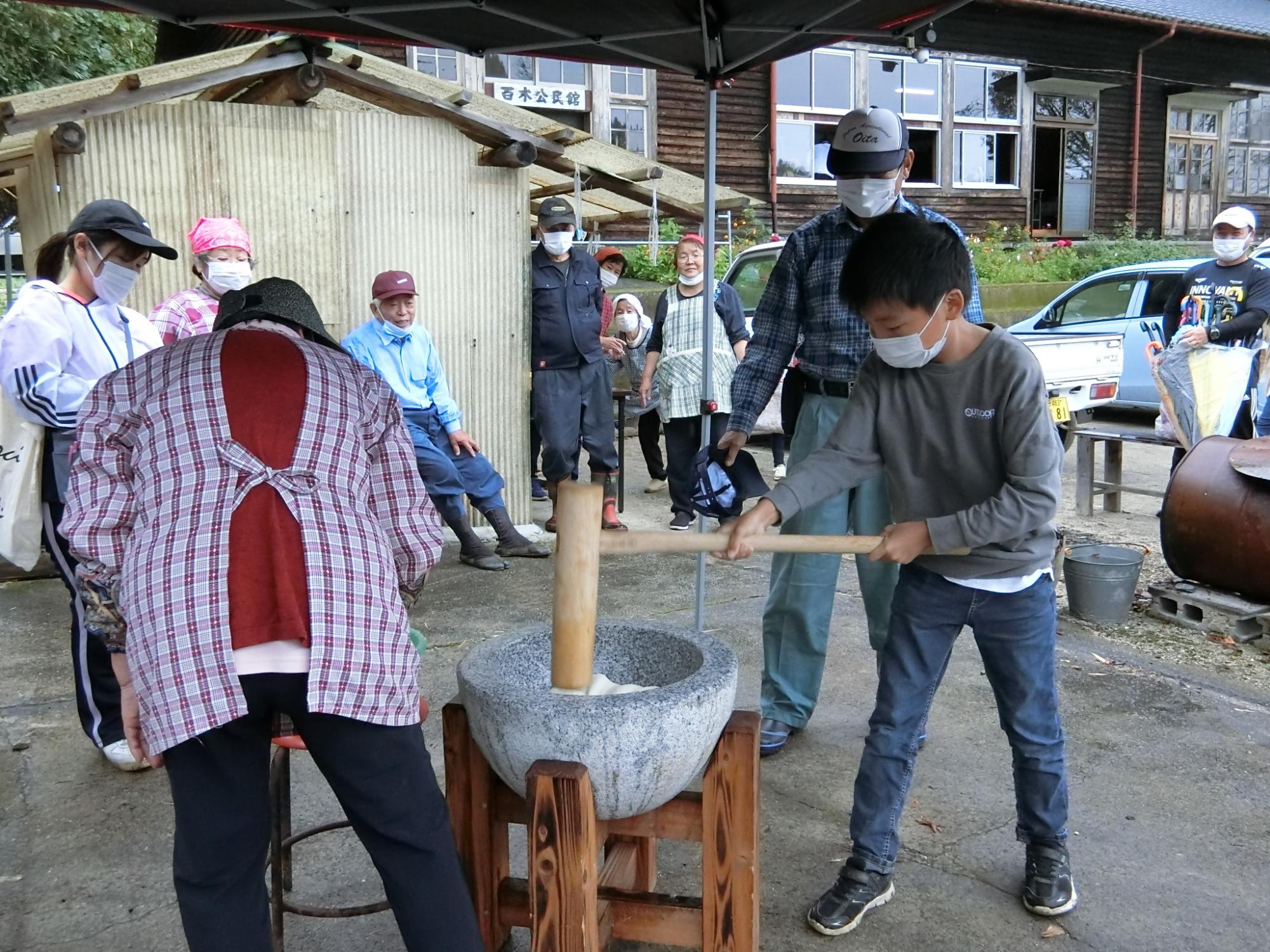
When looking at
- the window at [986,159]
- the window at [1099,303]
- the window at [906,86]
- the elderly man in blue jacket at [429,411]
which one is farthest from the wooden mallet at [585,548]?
the window at [986,159]

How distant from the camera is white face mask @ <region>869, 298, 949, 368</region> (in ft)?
8.13

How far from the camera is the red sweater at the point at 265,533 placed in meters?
1.84

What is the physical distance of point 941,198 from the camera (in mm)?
→ 15867

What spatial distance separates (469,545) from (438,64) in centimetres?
830

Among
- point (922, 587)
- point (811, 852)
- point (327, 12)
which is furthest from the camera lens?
point (327, 12)

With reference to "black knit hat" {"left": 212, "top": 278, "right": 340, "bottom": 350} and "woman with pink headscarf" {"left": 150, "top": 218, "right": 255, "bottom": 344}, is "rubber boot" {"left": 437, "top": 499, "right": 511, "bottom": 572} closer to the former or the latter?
"woman with pink headscarf" {"left": 150, "top": 218, "right": 255, "bottom": 344}

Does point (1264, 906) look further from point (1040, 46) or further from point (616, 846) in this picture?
point (1040, 46)

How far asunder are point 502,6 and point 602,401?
353 cm

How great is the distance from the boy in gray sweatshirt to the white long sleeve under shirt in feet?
6.88

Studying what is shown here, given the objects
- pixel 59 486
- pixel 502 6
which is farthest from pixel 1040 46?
pixel 59 486

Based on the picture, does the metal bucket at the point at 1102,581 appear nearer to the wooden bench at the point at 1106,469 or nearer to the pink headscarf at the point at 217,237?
the wooden bench at the point at 1106,469

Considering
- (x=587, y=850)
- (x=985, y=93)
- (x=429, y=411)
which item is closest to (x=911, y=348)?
(x=587, y=850)

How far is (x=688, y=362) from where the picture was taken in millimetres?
6727

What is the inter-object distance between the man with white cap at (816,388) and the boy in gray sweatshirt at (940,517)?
605mm
